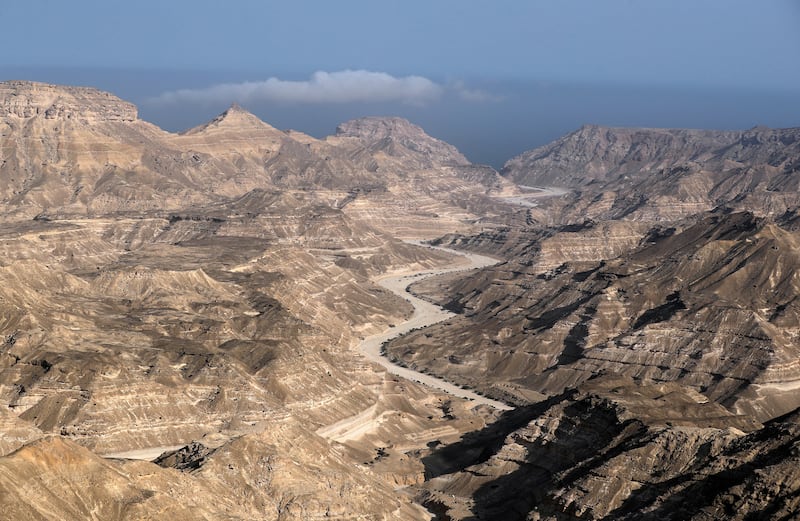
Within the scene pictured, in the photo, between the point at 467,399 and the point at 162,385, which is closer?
the point at 162,385

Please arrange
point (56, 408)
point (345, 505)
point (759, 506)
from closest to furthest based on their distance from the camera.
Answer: point (759, 506)
point (345, 505)
point (56, 408)

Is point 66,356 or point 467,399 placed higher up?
point 66,356

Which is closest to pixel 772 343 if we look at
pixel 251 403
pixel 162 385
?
pixel 251 403

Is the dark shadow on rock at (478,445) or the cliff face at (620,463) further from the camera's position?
the dark shadow on rock at (478,445)

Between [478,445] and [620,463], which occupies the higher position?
[620,463]

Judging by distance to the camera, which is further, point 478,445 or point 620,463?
point 478,445

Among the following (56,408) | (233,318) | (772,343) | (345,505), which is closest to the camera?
(345,505)

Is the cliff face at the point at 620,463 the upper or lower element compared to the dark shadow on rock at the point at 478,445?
upper

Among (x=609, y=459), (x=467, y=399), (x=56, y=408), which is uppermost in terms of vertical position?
(x=609, y=459)

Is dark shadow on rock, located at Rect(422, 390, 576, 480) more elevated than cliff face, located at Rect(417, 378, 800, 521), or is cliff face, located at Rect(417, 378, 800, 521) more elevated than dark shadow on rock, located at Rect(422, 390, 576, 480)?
cliff face, located at Rect(417, 378, 800, 521)

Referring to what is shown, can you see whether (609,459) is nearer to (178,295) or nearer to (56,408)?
(56,408)

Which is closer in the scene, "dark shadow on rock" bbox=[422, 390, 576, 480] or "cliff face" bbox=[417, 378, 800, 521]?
"cliff face" bbox=[417, 378, 800, 521]
